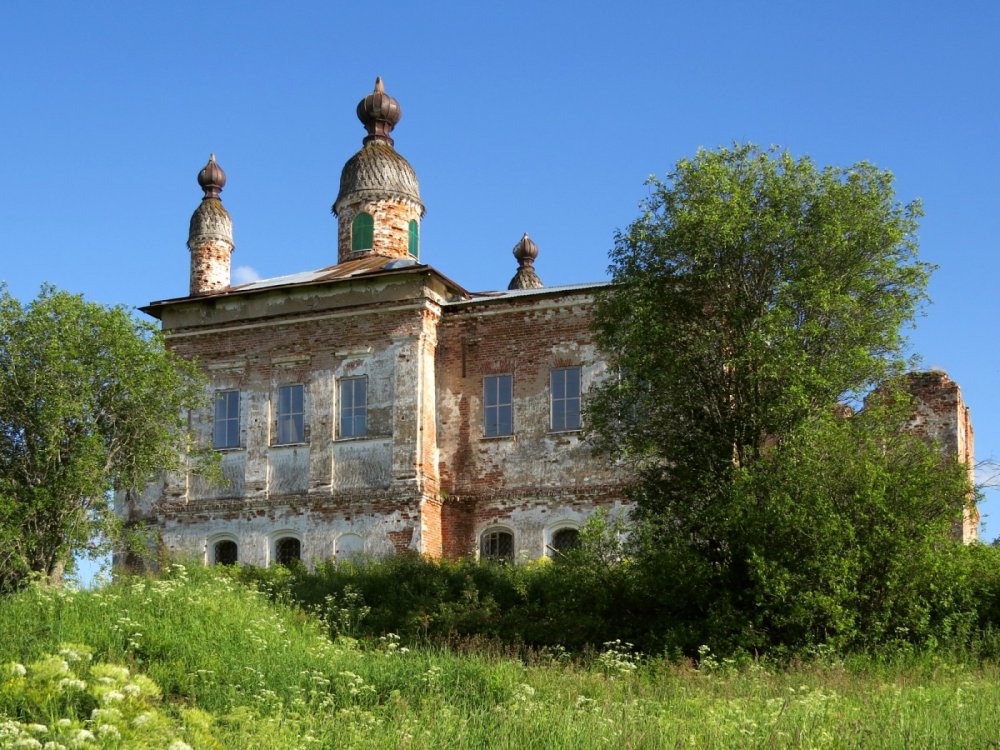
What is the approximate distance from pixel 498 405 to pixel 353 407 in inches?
117

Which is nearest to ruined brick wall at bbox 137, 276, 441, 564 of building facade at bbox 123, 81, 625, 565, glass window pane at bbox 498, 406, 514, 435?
building facade at bbox 123, 81, 625, 565

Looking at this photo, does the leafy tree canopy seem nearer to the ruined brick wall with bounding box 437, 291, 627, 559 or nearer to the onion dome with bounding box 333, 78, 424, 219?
the ruined brick wall with bounding box 437, 291, 627, 559

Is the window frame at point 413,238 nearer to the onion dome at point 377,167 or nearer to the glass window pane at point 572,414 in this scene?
the onion dome at point 377,167

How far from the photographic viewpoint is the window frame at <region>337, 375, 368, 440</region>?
26.5 m

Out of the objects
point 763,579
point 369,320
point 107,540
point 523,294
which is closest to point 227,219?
point 369,320

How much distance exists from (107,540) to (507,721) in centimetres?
1204

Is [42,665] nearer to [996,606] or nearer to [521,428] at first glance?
[996,606]

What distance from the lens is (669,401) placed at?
61.7ft

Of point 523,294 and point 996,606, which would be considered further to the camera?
point 523,294

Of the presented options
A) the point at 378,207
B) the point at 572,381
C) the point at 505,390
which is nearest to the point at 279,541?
the point at 505,390

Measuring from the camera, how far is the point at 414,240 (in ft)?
101

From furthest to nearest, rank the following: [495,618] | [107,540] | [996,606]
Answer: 1. [107,540]
2. [495,618]
3. [996,606]

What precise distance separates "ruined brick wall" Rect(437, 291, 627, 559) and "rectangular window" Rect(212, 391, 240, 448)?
4417mm

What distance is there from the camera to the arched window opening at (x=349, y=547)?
25.8 meters
